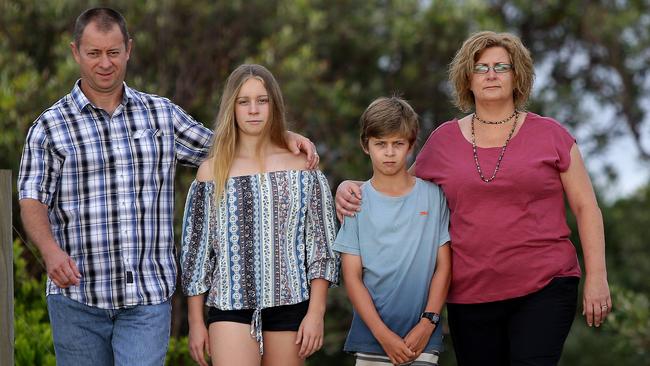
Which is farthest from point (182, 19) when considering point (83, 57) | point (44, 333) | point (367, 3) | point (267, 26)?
point (83, 57)

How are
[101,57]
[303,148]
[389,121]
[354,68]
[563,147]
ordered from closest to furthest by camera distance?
1. [101,57]
2. [563,147]
3. [389,121]
4. [303,148]
5. [354,68]

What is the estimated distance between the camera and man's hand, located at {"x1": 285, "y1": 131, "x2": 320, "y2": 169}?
4695 mm

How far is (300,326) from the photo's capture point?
14.8 ft

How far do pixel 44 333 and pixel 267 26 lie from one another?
470cm

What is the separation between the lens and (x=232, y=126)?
4.67 meters

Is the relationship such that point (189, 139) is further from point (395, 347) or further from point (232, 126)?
point (395, 347)

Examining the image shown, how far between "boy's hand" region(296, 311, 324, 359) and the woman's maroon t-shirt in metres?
0.60

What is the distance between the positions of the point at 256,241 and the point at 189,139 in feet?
1.78

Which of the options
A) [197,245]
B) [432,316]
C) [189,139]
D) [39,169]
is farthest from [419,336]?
[39,169]

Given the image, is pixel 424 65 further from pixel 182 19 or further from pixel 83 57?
pixel 83 57

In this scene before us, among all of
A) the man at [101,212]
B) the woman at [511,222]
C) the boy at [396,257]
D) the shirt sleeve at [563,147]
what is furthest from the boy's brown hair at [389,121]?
the man at [101,212]

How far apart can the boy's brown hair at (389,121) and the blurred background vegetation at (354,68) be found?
2.74 m

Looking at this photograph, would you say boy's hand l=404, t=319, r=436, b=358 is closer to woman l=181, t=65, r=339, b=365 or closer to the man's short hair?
woman l=181, t=65, r=339, b=365

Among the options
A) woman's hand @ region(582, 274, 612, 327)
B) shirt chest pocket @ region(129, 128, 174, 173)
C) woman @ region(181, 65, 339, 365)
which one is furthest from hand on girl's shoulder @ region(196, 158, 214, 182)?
woman's hand @ region(582, 274, 612, 327)
